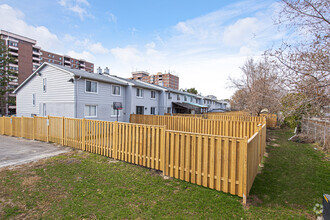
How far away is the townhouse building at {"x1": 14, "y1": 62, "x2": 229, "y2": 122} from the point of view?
14080 mm

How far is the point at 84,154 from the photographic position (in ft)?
23.6

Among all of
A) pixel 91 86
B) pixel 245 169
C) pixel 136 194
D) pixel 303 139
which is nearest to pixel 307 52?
pixel 245 169

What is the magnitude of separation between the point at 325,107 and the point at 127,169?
6155 mm

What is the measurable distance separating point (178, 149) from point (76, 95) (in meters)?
12.4

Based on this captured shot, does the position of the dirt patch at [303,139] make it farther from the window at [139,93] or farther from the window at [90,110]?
the window at [90,110]

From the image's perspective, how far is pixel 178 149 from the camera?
15.5 ft

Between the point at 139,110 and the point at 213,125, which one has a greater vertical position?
the point at 139,110

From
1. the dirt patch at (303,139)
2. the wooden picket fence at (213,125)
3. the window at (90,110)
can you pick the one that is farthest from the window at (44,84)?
the dirt patch at (303,139)

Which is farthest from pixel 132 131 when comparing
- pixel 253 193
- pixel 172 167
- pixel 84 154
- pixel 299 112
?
pixel 299 112

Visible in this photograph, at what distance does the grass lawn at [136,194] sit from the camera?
3.21 metres

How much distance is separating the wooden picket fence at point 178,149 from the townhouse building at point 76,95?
585 centimetres

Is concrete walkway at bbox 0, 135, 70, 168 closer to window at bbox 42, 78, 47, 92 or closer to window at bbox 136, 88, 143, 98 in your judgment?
window at bbox 42, 78, 47, 92

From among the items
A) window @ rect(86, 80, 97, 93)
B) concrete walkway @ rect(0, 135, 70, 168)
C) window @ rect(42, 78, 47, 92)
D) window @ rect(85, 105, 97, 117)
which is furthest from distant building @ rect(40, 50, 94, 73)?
concrete walkway @ rect(0, 135, 70, 168)

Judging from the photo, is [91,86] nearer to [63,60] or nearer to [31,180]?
[31,180]
